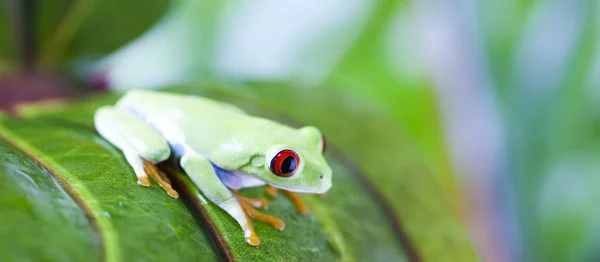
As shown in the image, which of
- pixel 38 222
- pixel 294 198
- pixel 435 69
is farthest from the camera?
pixel 435 69

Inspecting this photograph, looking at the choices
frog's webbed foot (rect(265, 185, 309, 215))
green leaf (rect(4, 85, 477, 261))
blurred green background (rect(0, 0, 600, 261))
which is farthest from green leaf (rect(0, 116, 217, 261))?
blurred green background (rect(0, 0, 600, 261))

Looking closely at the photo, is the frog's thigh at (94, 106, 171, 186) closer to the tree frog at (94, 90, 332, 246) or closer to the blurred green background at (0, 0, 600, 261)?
the tree frog at (94, 90, 332, 246)

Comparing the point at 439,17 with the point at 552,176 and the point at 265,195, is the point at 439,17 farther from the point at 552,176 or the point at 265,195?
the point at 265,195

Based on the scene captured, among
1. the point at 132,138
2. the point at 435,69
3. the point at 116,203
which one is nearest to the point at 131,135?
the point at 132,138

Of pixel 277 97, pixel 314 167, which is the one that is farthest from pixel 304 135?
pixel 277 97

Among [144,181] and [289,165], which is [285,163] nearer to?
[289,165]

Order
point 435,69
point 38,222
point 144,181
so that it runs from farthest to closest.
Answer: point 435,69 → point 144,181 → point 38,222
